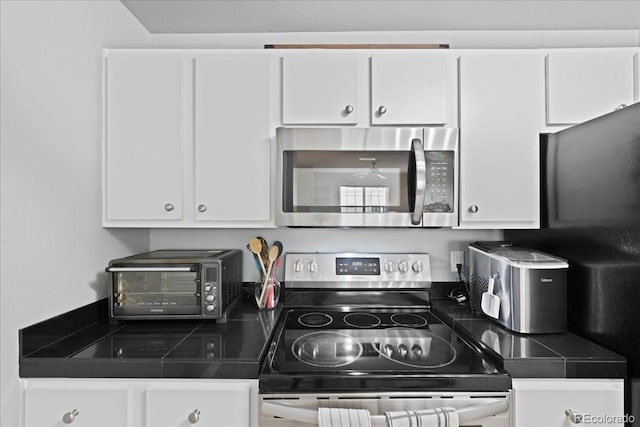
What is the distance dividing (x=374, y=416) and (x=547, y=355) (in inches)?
25.1

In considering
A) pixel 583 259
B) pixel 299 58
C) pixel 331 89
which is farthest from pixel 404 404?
pixel 299 58

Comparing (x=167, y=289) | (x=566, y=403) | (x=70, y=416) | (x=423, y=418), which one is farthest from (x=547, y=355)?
(x=70, y=416)

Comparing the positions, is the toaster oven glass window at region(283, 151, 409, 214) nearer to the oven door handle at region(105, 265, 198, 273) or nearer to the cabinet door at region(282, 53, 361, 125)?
the cabinet door at region(282, 53, 361, 125)

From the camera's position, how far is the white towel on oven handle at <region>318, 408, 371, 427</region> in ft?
3.62

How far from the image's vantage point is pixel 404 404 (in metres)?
1.18

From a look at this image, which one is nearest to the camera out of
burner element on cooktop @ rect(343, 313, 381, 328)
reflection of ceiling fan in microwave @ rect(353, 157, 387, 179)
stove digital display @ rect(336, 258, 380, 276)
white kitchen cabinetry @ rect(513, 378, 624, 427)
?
white kitchen cabinetry @ rect(513, 378, 624, 427)

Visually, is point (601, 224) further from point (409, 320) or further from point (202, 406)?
point (202, 406)

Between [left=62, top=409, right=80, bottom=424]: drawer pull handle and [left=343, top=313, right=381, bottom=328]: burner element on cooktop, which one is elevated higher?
[left=343, top=313, right=381, bottom=328]: burner element on cooktop

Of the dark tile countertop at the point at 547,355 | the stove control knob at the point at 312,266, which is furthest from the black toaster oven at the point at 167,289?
the dark tile countertop at the point at 547,355

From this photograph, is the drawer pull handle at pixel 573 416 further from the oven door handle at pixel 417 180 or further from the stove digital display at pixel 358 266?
the stove digital display at pixel 358 266

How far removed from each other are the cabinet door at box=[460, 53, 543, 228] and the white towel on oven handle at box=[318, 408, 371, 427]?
981 mm

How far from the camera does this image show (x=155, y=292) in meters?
1.60

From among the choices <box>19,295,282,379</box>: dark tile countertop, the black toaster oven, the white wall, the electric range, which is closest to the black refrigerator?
the electric range

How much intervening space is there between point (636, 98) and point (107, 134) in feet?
7.98
